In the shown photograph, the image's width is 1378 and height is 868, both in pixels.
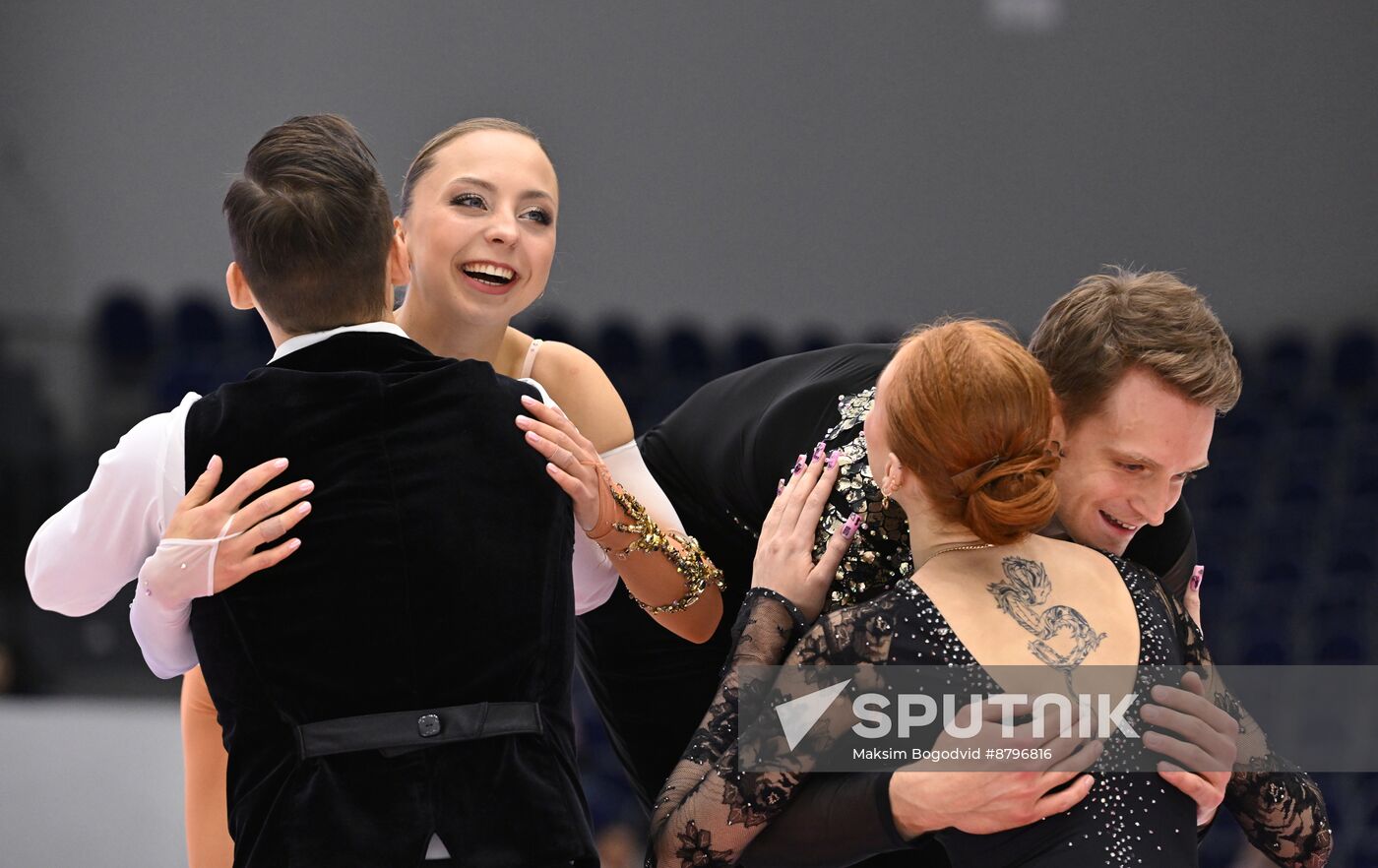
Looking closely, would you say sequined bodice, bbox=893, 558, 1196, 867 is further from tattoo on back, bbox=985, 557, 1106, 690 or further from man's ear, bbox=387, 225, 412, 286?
man's ear, bbox=387, 225, 412, 286

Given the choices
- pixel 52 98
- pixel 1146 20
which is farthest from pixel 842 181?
pixel 52 98

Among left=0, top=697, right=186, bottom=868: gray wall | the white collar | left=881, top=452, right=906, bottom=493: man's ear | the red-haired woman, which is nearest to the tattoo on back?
the red-haired woman

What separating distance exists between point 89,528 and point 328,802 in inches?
A: 16.7

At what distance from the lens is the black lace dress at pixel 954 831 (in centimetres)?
166

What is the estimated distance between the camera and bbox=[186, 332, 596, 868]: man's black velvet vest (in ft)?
5.13

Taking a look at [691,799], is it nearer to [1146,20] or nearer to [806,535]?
[806,535]

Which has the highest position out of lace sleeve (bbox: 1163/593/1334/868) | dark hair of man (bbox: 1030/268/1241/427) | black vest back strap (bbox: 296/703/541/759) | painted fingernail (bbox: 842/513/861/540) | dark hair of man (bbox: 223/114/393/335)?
dark hair of man (bbox: 223/114/393/335)

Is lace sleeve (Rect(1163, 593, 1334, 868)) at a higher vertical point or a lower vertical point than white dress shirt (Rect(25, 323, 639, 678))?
lower

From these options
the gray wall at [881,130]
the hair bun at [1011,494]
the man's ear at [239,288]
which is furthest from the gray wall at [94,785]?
the hair bun at [1011,494]

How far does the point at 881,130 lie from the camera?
24.5 ft

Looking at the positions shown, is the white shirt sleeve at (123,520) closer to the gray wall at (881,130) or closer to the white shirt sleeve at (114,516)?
the white shirt sleeve at (114,516)

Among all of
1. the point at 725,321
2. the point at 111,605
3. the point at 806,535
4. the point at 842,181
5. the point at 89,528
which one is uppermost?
the point at 89,528

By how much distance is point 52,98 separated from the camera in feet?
20.6

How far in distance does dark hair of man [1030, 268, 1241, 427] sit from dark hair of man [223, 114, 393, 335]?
928 mm
